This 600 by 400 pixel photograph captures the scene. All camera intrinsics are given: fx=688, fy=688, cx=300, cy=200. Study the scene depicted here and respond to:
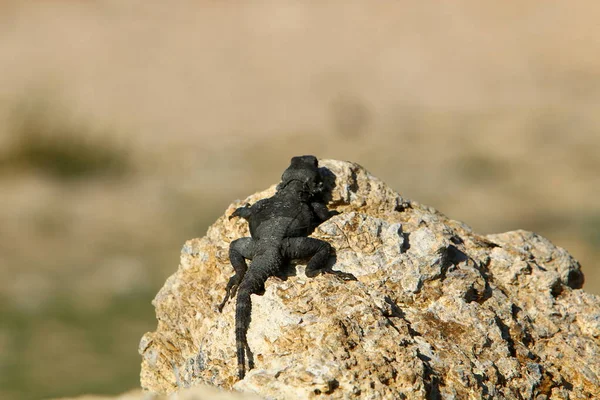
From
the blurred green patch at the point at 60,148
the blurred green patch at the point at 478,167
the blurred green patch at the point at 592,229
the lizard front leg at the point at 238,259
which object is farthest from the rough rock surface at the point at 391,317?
the blurred green patch at the point at 60,148

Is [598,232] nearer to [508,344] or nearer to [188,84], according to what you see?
[508,344]

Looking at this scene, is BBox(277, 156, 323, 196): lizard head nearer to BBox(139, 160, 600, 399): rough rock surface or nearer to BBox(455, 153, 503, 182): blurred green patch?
BBox(139, 160, 600, 399): rough rock surface

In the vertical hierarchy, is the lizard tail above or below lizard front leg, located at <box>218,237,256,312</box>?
below

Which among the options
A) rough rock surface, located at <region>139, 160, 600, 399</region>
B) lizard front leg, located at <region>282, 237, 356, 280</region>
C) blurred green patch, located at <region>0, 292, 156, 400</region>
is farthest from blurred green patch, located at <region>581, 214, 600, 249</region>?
lizard front leg, located at <region>282, 237, 356, 280</region>

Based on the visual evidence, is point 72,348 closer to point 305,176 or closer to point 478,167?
point 305,176

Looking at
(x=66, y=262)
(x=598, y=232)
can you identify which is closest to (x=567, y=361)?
(x=598, y=232)

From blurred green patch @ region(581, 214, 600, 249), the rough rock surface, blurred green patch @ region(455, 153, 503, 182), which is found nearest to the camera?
the rough rock surface

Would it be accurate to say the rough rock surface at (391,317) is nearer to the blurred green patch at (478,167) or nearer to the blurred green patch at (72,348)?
the blurred green patch at (72,348)

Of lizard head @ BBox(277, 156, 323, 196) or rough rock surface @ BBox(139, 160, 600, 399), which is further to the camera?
lizard head @ BBox(277, 156, 323, 196)
